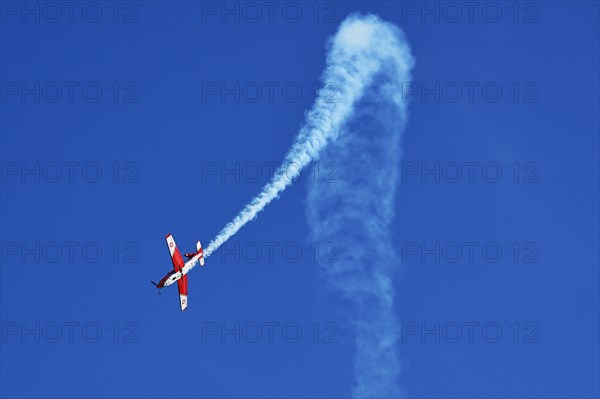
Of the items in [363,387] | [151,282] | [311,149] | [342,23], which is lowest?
[363,387]

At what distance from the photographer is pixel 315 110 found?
256ft

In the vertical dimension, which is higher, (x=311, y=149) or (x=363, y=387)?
(x=311, y=149)

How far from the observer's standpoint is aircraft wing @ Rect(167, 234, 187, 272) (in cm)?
8200

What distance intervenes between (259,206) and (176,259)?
8864 mm

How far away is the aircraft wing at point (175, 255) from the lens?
82.0 meters

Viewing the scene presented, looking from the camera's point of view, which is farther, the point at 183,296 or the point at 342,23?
the point at 183,296

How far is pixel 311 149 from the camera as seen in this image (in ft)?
254

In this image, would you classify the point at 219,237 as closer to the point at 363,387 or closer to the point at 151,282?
the point at 151,282

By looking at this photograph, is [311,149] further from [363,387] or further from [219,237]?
[363,387]

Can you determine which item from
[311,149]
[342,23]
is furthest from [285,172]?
[342,23]

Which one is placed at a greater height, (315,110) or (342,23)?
(342,23)

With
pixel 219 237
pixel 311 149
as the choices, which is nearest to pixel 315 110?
pixel 311 149

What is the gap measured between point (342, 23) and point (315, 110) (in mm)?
6000

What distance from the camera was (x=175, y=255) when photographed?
82.2 metres
